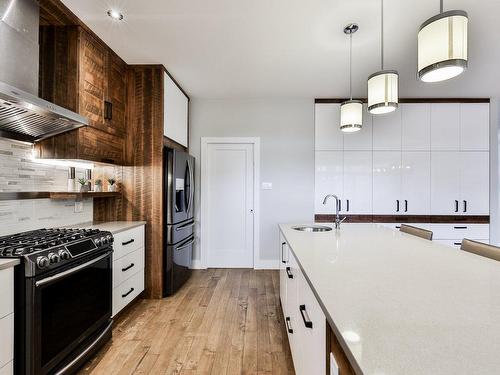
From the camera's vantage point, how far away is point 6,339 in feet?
4.17

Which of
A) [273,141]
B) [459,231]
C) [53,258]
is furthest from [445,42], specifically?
[459,231]

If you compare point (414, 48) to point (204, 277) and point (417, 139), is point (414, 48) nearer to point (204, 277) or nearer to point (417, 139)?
point (417, 139)

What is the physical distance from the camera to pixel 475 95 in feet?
12.3

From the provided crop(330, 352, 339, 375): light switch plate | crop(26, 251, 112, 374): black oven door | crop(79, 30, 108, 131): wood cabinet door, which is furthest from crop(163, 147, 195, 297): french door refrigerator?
crop(330, 352, 339, 375): light switch plate

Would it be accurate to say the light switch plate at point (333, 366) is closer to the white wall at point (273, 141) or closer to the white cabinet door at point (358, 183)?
the white wall at point (273, 141)

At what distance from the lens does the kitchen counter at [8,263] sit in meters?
1.25

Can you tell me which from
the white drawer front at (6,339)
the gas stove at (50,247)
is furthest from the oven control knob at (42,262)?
the white drawer front at (6,339)

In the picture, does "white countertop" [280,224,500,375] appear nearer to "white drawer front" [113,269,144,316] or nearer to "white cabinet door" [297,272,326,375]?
"white cabinet door" [297,272,326,375]

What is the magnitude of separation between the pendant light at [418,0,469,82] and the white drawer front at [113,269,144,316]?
267 centimetres

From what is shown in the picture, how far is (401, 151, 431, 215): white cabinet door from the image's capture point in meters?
3.82

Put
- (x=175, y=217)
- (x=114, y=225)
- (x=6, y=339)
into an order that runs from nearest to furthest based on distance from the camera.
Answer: (x=6, y=339) < (x=114, y=225) < (x=175, y=217)

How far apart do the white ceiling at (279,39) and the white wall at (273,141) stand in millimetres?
485

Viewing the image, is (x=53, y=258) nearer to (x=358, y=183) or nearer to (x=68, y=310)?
(x=68, y=310)

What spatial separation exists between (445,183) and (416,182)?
42 centimetres
